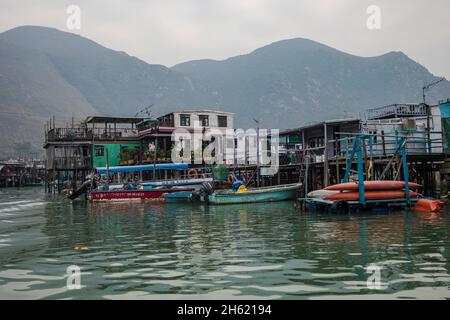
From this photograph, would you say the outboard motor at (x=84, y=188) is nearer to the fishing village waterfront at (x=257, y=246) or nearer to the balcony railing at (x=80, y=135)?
the fishing village waterfront at (x=257, y=246)

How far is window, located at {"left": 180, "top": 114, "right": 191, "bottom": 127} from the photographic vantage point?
5120 centimetres

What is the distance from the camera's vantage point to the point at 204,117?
171 feet

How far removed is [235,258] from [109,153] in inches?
1729

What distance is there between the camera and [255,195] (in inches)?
1231

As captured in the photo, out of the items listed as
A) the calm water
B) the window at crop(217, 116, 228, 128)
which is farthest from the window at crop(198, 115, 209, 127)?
the calm water

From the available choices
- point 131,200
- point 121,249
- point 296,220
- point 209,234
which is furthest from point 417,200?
point 131,200

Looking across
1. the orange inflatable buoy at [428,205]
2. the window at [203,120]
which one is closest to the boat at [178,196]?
the orange inflatable buoy at [428,205]

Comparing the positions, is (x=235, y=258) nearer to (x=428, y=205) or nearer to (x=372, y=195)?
(x=372, y=195)

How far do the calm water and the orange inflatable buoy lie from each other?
5.15ft

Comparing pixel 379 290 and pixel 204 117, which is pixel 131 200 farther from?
pixel 379 290

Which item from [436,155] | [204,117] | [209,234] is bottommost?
[209,234]

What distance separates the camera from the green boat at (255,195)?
30609 mm

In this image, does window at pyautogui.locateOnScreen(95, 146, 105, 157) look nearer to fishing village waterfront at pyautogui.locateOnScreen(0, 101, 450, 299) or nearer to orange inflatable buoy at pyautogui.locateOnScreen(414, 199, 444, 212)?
fishing village waterfront at pyautogui.locateOnScreen(0, 101, 450, 299)

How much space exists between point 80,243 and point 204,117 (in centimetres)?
3797
